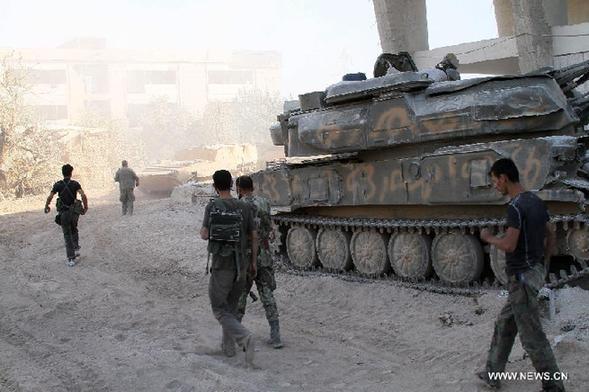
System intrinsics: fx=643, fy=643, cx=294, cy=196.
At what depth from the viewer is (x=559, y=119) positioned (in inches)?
319

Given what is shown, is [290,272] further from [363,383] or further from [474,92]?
[363,383]

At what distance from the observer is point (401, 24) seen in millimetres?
22609

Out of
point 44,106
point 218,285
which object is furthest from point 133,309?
point 44,106

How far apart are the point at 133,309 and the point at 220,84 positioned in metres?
61.8

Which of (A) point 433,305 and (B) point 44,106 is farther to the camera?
(B) point 44,106

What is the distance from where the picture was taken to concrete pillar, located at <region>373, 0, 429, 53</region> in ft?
73.6

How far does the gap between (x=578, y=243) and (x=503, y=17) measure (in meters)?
20.9

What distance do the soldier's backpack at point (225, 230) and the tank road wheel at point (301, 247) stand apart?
4.56 m

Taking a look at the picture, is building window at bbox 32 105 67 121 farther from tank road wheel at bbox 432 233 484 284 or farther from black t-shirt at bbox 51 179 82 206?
tank road wheel at bbox 432 233 484 284

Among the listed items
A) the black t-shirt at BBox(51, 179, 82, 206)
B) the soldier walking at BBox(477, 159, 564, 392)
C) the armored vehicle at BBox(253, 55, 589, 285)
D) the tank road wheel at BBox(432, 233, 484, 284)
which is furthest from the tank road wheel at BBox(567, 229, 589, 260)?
the black t-shirt at BBox(51, 179, 82, 206)

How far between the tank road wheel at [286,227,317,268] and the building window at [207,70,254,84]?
58.6 meters

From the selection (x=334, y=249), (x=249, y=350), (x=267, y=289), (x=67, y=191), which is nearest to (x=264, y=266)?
(x=267, y=289)

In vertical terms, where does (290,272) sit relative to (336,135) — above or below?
below

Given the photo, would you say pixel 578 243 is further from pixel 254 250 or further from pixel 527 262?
pixel 254 250
